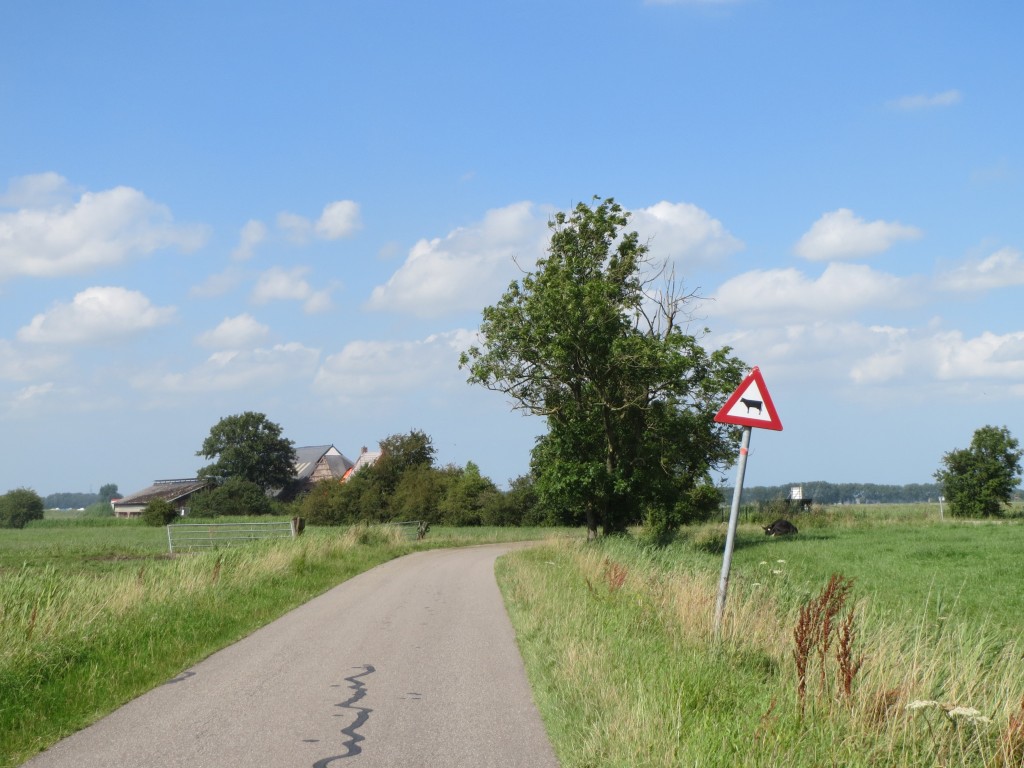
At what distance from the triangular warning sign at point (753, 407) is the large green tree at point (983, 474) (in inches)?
2056

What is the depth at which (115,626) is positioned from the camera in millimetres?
11516

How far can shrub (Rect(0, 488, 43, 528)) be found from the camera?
86188 millimetres

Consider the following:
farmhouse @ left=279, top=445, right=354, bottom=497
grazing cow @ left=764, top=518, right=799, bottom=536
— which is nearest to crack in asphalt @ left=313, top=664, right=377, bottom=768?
grazing cow @ left=764, top=518, right=799, bottom=536

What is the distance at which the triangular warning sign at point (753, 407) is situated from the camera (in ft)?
34.0

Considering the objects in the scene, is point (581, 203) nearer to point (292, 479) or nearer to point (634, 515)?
point (634, 515)

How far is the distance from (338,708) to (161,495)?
107 meters

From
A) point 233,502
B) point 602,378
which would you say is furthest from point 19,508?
point 602,378

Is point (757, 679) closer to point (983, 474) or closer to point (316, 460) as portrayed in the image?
point (983, 474)

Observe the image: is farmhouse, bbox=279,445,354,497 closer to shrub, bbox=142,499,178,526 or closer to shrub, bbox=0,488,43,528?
shrub, bbox=0,488,43,528

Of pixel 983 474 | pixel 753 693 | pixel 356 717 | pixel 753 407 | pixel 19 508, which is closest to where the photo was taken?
pixel 753 693

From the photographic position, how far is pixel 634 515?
39.2m

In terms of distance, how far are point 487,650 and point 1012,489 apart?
181 feet

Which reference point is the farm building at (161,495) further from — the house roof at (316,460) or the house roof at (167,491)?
the house roof at (316,460)

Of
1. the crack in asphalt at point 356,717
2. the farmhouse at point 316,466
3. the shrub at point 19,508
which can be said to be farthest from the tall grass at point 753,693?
the farmhouse at point 316,466
